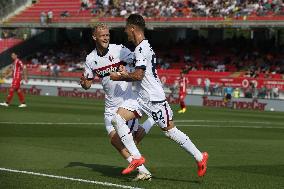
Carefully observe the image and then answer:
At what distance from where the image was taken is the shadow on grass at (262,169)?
13070 millimetres

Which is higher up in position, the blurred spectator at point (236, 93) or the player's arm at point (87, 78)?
the player's arm at point (87, 78)

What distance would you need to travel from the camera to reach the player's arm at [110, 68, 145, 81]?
11.1 m

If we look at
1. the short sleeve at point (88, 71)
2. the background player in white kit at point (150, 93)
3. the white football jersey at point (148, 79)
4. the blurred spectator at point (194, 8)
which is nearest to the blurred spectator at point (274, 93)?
the blurred spectator at point (194, 8)

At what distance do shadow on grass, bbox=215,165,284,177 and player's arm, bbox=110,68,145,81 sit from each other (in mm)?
3235

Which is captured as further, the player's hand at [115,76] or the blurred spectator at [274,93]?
the blurred spectator at [274,93]

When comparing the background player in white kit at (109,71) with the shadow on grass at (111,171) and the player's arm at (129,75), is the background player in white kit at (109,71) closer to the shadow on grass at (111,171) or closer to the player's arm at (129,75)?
the shadow on grass at (111,171)

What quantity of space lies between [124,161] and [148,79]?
3.26m

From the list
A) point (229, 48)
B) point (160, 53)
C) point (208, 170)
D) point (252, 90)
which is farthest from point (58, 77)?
point (208, 170)

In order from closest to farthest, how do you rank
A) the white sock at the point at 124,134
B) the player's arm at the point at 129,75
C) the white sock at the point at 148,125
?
the player's arm at the point at 129,75 → the white sock at the point at 124,134 → the white sock at the point at 148,125

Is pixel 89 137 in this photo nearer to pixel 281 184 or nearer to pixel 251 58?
pixel 281 184

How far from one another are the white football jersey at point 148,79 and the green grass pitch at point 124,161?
4.35 feet

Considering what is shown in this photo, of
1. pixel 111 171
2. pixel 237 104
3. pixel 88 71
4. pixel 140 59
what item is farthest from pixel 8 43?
pixel 140 59

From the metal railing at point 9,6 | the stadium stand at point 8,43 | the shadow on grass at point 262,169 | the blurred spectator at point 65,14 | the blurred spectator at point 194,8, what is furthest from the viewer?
the metal railing at point 9,6

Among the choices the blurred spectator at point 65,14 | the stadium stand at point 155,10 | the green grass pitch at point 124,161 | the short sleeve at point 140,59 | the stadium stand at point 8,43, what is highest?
the short sleeve at point 140,59
